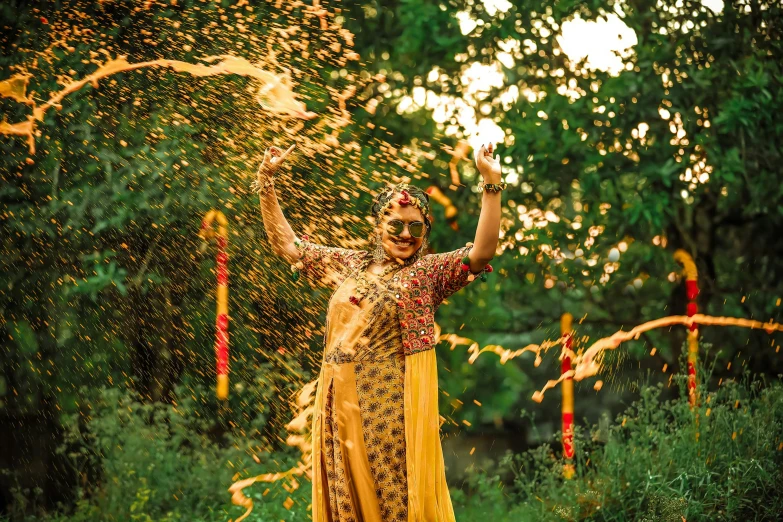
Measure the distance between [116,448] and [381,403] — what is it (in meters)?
3.54

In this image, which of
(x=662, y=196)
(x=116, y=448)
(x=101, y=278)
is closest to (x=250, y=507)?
(x=116, y=448)

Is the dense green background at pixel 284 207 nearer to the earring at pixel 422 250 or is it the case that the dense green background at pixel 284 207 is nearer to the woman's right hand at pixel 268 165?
the woman's right hand at pixel 268 165

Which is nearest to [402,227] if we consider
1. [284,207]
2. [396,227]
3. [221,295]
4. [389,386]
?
[396,227]

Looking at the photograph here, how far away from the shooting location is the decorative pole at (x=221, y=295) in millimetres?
6684

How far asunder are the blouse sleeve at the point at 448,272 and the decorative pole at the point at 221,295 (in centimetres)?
309

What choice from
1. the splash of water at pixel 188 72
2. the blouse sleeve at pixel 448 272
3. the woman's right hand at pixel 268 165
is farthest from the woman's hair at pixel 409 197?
the splash of water at pixel 188 72

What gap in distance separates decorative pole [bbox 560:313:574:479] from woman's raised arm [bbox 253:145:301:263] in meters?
2.87

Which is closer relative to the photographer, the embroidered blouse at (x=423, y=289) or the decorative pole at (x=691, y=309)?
the embroidered blouse at (x=423, y=289)

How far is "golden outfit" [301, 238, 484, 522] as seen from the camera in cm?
378

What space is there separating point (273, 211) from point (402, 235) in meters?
0.62

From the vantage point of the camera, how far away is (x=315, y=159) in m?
7.03

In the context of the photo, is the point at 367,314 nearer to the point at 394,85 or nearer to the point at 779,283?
the point at 394,85

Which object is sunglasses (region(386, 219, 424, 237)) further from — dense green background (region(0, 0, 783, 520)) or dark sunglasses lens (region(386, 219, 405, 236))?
dense green background (region(0, 0, 783, 520))

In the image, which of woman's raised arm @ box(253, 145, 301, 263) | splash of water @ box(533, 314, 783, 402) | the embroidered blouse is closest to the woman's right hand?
woman's raised arm @ box(253, 145, 301, 263)
